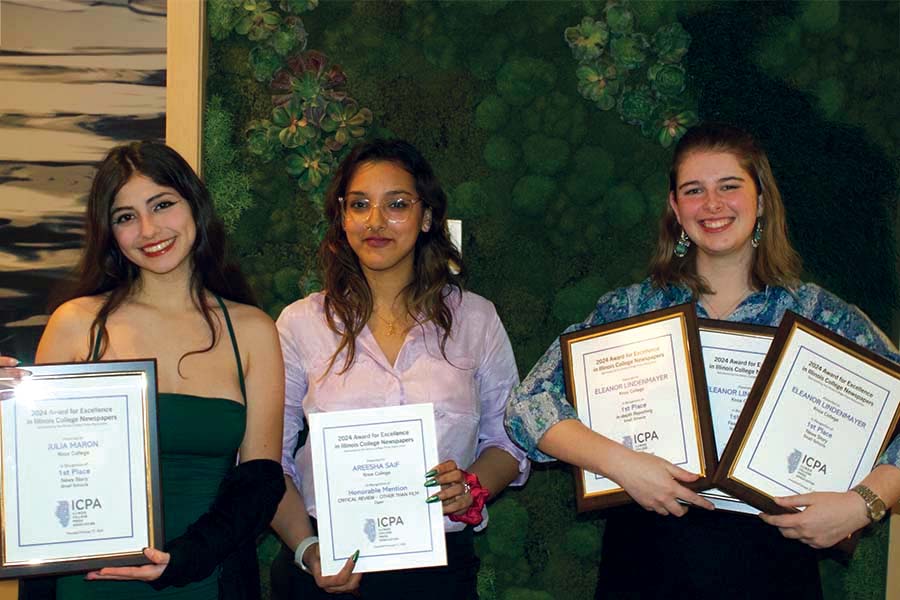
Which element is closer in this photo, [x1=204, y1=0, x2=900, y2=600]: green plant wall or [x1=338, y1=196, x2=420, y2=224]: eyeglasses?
[x1=338, y1=196, x2=420, y2=224]: eyeglasses

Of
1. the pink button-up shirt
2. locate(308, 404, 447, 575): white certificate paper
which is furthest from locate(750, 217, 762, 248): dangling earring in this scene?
locate(308, 404, 447, 575): white certificate paper

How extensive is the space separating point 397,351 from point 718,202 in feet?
3.22

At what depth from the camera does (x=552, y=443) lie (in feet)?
7.73

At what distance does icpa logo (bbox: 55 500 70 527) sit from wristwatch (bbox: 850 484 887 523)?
1.77 metres

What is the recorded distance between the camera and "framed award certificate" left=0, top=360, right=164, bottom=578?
204 centimetres

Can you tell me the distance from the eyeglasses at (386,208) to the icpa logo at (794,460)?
122cm

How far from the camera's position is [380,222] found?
2.69 m

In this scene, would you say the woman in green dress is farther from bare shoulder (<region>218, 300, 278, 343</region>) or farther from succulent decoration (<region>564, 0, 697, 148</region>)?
succulent decoration (<region>564, 0, 697, 148</region>)

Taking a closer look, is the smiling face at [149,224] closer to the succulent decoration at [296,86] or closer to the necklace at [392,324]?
the necklace at [392,324]

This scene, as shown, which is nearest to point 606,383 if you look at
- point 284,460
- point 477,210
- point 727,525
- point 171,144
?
point 727,525

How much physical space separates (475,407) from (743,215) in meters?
0.92

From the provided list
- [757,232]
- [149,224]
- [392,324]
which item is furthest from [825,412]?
[149,224]

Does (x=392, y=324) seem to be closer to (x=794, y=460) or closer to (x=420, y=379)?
(x=420, y=379)

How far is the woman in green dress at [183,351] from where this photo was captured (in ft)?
7.42
